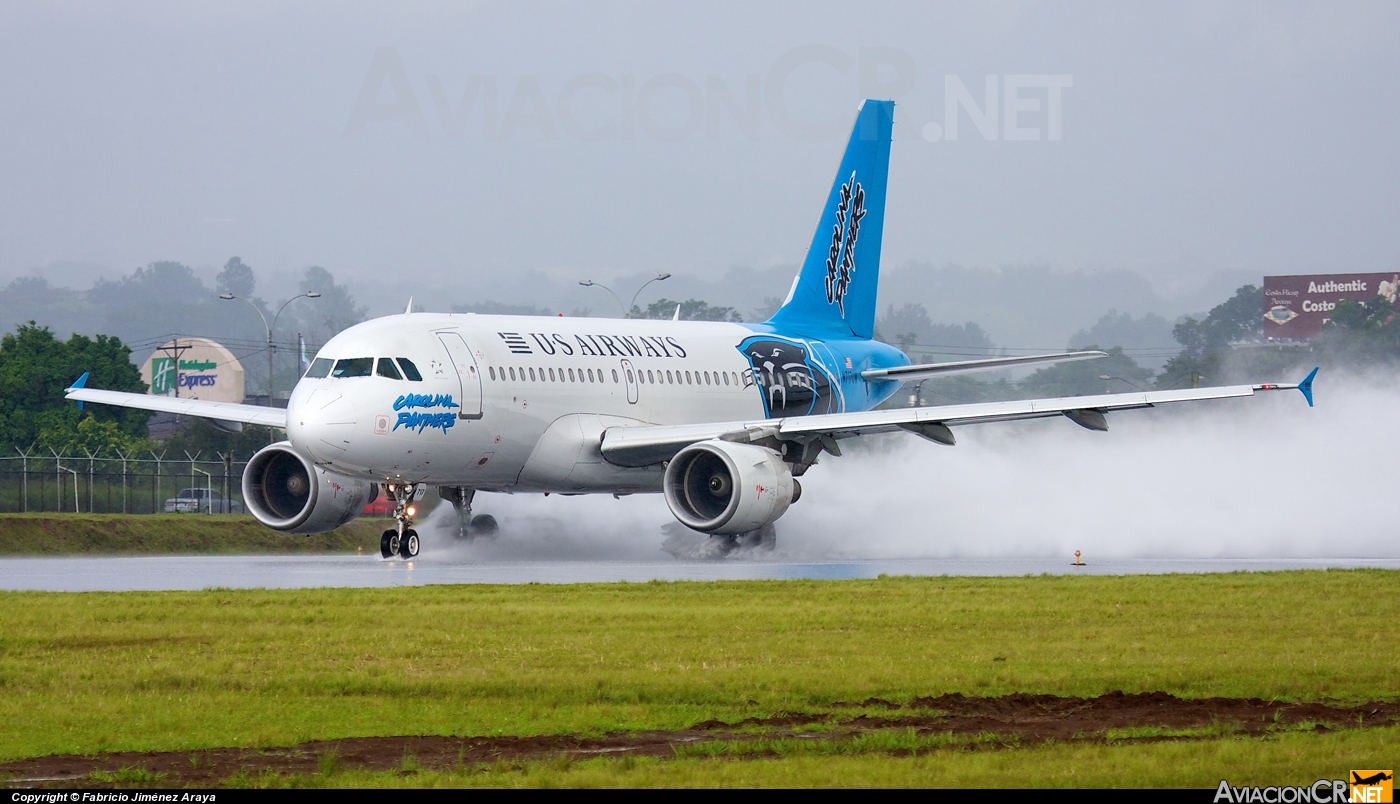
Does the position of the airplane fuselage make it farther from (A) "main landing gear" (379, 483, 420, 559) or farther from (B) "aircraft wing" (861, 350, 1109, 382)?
(B) "aircraft wing" (861, 350, 1109, 382)

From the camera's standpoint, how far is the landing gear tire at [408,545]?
3059cm

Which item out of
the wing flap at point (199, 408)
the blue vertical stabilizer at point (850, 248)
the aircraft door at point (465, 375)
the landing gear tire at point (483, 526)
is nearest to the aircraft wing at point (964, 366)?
the blue vertical stabilizer at point (850, 248)

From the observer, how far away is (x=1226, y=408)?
46.2 m

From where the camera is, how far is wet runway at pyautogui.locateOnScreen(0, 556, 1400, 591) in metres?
24.2

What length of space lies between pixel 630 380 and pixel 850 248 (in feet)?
35.3

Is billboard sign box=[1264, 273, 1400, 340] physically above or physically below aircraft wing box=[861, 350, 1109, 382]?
above

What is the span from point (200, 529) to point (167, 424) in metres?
78.8

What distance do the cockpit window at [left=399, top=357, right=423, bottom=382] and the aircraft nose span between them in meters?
1.40

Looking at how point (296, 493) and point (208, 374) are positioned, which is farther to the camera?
point (208, 374)

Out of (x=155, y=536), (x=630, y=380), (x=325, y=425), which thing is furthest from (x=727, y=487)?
(x=155, y=536)

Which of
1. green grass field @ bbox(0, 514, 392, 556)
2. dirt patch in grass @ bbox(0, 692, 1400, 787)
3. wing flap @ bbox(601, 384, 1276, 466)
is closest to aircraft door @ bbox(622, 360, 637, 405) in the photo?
wing flap @ bbox(601, 384, 1276, 466)

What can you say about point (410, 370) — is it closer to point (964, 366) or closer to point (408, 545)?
point (408, 545)

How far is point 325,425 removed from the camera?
92.3 ft

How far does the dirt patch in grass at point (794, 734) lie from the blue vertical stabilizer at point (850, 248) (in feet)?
96.9
